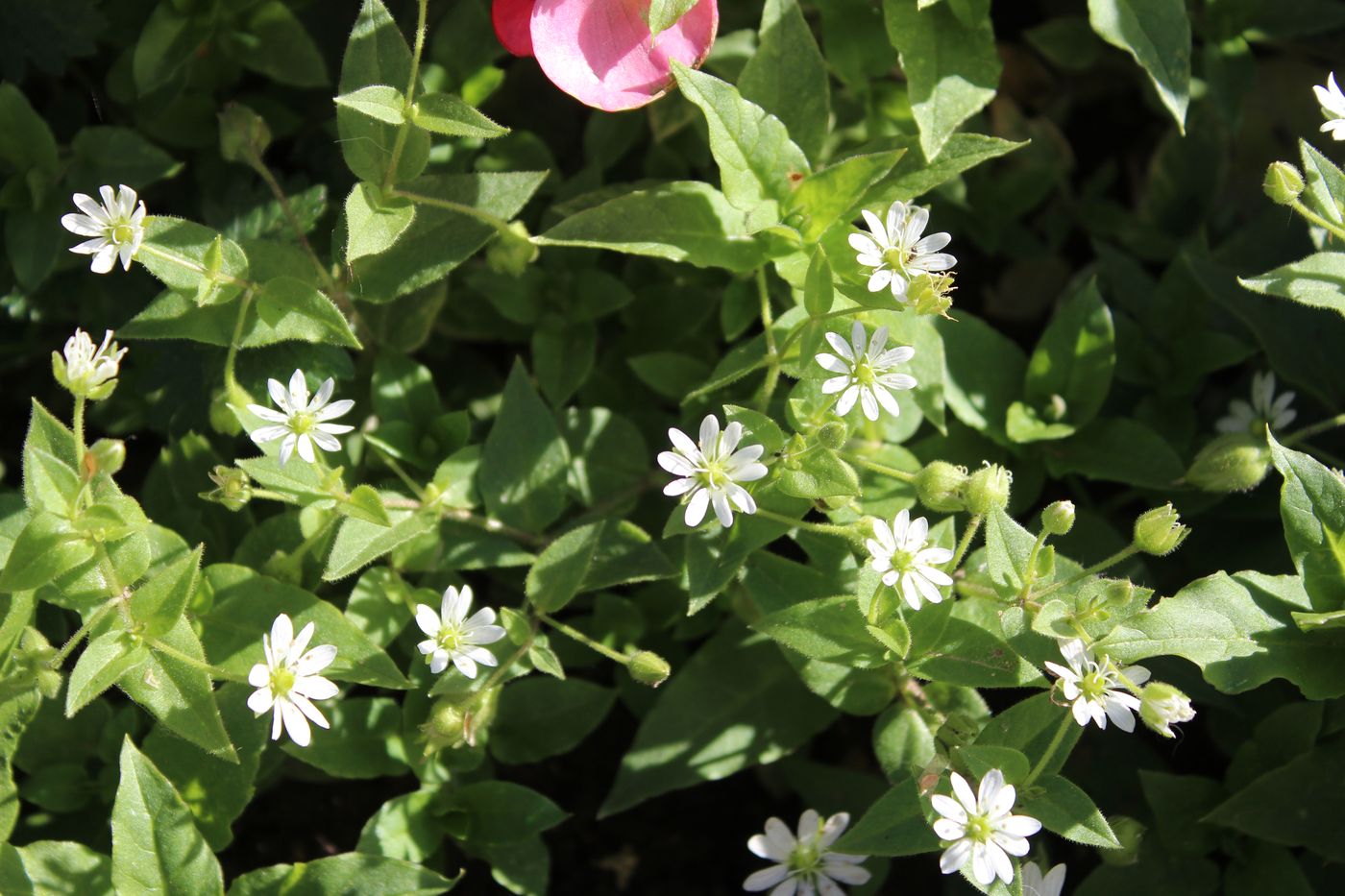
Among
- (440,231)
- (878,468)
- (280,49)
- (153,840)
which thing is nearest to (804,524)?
(878,468)

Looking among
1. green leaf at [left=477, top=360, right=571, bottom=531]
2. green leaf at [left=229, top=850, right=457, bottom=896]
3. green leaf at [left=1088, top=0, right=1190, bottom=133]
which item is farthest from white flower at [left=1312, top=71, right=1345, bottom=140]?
green leaf at [left=229, top=850, right=457, bottom=896]

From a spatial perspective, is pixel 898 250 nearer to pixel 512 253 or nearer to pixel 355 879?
pixel 512 253

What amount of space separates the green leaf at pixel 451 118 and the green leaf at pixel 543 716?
745 mm

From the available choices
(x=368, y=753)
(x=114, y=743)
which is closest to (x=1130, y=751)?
(x=368, y=753)

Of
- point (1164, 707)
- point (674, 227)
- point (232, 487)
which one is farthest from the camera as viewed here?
point (674, 227)

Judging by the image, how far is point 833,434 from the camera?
1359mm

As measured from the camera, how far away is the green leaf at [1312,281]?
1481mm

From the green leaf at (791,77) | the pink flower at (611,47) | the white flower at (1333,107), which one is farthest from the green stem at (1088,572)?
the pink flower at (611,47)

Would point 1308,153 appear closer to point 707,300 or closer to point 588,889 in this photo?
point 707,300

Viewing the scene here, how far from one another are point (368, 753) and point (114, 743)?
35 cm

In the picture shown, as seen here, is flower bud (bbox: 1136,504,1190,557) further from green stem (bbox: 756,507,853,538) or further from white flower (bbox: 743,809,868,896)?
white flower (bbox: 743,809,868,896)

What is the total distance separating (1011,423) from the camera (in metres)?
1.73

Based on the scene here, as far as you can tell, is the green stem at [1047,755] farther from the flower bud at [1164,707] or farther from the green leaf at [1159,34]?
the green leaf at [1159,34]

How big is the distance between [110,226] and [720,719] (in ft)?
3.37
